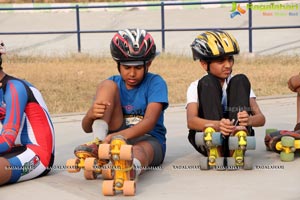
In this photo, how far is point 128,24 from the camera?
1042 inches

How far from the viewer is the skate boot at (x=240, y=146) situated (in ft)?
17.9

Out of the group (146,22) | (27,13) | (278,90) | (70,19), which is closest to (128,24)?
(146,22)

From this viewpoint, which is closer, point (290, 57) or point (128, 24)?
point (290, 57)

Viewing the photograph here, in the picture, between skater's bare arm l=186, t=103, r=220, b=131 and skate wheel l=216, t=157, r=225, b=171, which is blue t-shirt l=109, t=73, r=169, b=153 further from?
skate wheel l=216, t=157, r=225, b=171

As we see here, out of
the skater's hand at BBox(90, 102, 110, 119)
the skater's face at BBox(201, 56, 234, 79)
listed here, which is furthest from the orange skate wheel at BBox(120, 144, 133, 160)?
the skater's face at BBox(201, 56, 234, 79)

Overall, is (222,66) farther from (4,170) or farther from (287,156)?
(4,170)

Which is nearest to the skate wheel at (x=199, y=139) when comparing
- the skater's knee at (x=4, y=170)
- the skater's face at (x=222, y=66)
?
the skater's face at (x=222, y=66)

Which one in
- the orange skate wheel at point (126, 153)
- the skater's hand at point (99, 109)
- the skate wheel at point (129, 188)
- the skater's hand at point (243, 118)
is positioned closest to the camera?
the orange skate wheel at point (126, 153)

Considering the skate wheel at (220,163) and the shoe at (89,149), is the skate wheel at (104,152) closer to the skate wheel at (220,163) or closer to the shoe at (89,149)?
the shoe at (89,149)

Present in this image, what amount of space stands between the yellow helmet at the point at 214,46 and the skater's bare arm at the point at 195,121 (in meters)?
0.40

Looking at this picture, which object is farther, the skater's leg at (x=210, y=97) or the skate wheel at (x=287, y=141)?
the skate wheel at (x=287, y=141)

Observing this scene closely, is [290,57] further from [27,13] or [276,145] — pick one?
[27,13]

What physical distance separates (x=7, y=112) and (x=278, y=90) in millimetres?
6158

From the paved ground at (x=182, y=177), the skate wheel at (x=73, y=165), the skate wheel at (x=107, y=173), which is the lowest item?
the paved ground at (x=182, y=177)
